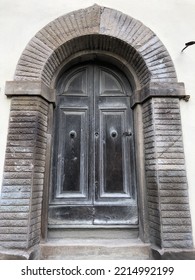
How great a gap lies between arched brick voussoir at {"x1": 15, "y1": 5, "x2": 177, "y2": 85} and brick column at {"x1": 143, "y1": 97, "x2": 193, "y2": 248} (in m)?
0.45

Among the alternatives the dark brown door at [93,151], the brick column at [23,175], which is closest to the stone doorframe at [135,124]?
the brick column at [23,175]

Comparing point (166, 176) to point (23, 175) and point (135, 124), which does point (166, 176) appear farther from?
point (23, 175)

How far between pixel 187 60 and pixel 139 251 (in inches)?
92.0

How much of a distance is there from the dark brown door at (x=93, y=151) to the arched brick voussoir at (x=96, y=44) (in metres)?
0.32

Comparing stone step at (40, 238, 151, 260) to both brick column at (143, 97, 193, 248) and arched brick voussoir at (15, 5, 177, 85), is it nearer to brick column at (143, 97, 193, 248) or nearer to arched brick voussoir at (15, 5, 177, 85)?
brick column at (143, 97, 193, 248)

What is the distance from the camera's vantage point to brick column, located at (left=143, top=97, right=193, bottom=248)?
220cm

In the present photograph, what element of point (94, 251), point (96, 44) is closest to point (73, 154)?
point (94, 251)

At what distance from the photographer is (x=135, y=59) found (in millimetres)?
2691

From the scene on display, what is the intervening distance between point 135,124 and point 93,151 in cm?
64

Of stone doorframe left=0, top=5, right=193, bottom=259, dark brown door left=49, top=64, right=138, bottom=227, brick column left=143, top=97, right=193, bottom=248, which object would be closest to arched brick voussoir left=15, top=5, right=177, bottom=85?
stone doorframe left=0, top=5, right=193, bottom=259

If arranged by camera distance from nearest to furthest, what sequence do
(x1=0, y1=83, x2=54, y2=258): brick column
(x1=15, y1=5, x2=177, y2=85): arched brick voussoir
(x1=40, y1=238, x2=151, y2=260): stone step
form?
(x1=0, y1=83, x2=54, y2=258): brick column → (x1=40, y1=238, x2=151, y2=260): stone step → (x1=15, y1=5, x2=177, y2=85): arched brick voussoir

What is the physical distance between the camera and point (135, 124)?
273 centimetres

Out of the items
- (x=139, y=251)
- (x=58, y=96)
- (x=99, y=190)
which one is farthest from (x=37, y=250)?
(x=58, y=96)

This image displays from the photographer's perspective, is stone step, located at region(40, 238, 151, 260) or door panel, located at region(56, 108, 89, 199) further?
door panel, located at region(56, 108, 89, 199)
